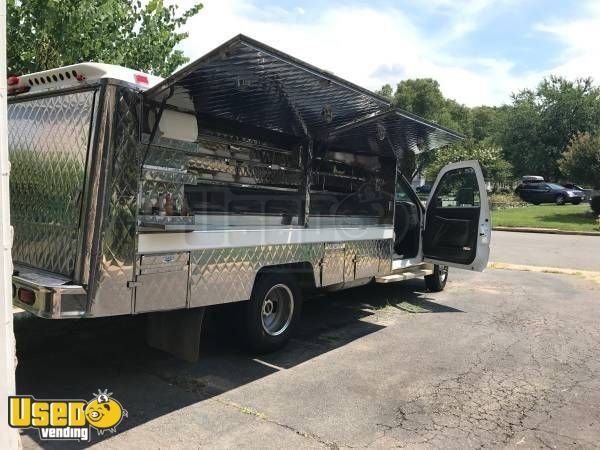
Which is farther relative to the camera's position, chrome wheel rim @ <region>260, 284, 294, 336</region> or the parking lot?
chrome wheel rim @ <region>260, 284, 294, 336</region>

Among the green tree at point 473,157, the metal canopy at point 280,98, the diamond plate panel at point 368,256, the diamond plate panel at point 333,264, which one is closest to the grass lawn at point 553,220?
the green tree at point 473,157

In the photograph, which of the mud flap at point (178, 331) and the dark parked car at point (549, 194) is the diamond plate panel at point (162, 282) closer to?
the mud flap at point (178, 331)

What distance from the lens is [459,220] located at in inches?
287

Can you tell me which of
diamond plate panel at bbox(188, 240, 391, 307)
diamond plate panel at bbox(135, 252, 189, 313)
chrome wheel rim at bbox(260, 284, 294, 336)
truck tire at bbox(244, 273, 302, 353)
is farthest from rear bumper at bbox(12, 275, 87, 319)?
chrome wheel rim at bbox(260, 284, 294, 336)

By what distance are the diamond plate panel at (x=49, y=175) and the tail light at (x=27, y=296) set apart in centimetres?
26

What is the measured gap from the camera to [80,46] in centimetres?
664

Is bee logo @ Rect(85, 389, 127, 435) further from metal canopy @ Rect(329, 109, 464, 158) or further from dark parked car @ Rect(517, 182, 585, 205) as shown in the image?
dark parked car @ Rect(517, 182, 585, 205)

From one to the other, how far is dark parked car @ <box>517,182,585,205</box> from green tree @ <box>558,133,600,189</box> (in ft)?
31.4

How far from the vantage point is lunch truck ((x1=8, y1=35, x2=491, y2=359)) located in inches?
144

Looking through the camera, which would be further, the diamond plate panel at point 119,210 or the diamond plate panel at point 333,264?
the diamond plate panel at point 333,264

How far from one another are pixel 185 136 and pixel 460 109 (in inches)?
2577

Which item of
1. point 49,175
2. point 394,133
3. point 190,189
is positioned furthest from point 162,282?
point 394,133

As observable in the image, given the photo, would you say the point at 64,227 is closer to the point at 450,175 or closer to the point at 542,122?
the point at 450,175

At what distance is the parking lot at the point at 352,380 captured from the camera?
12.0 ft
